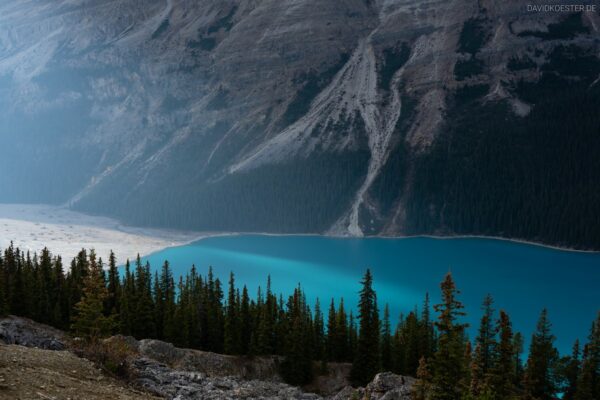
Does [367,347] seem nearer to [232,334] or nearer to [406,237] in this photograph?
[232,334]

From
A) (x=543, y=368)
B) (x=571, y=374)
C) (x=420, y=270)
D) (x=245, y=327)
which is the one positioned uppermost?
(x=245, y=327)

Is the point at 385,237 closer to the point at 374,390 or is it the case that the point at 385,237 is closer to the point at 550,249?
the point at 550,249

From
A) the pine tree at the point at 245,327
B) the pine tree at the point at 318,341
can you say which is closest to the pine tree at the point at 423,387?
the pine tree at the point at 318,341

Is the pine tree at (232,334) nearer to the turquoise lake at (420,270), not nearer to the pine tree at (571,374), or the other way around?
the pine tree at (571,374)

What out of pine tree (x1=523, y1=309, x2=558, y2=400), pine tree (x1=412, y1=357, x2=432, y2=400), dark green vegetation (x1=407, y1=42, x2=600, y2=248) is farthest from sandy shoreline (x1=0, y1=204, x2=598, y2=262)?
pine tree (x1=412, y1=357, x2=432, y2=400)

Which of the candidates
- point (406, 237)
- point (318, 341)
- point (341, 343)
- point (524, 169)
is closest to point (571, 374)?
point (341, 343)

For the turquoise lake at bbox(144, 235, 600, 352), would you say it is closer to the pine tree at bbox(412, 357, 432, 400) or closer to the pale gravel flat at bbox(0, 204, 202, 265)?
the pale gravel flat at bbox(0, 204, 202, 265)

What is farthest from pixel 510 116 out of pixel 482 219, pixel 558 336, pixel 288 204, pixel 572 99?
pixel 558 336
